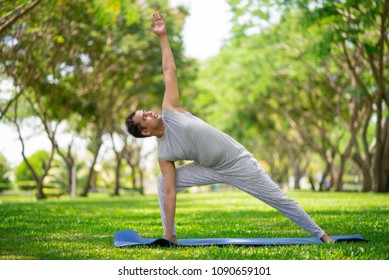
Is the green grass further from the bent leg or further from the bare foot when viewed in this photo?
the bent leg

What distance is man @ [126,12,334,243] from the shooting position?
739 cm

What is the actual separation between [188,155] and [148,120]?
672 mm

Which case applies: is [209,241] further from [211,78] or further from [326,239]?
[211,78]

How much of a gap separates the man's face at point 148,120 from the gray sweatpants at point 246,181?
778mm

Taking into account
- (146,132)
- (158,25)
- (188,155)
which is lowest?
(188,155)

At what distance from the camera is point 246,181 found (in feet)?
25.5

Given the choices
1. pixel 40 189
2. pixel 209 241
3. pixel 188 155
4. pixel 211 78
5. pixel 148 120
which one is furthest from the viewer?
pixel 211 78

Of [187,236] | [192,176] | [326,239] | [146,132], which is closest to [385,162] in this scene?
[187,236]

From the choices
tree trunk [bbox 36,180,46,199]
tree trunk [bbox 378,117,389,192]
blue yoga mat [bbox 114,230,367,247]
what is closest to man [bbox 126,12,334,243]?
Answer: blue yoga mat [bbox 114,230,367,247]

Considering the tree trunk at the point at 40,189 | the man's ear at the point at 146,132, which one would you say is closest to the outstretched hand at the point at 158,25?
the man's ear at the point at 146,132

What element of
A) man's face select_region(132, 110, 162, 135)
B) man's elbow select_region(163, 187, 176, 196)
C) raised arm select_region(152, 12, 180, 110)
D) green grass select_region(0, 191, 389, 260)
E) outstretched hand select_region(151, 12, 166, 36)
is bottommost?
green grass select_region(0, 191, 389, 260)

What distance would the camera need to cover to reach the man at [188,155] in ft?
24.2
